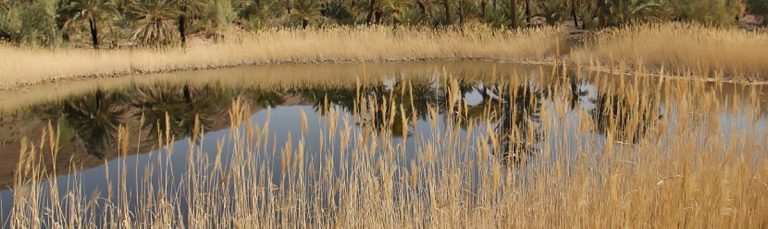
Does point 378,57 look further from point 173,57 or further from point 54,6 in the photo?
point 54,6

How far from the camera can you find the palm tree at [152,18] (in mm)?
21141

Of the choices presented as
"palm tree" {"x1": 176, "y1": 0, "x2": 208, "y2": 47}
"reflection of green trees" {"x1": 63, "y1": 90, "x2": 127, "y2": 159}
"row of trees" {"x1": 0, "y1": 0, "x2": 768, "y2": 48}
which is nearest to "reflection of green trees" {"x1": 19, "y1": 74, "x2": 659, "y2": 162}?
"reflection of green trees" {"x1": 63, "y1": 90, "x2": 127, "y2": 159}

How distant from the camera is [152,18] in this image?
2130cm

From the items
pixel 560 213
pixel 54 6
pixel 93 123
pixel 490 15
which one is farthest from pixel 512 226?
pixel 54 6

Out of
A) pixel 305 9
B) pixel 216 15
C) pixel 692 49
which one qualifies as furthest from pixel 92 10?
pixel 692 49

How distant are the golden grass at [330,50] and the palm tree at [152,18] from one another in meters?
6.32

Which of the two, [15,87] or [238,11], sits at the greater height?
[238,11]

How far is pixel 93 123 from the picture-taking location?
782 cm

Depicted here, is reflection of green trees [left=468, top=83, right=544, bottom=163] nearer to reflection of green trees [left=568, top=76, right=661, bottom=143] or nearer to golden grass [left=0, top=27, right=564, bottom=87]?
reflection of green trees [left=568, top=76, right=661, bottom=143]

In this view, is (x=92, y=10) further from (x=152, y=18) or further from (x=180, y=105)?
(x=180, y=105)

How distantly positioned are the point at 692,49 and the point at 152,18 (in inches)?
664

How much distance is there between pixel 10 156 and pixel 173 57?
862 centimetres

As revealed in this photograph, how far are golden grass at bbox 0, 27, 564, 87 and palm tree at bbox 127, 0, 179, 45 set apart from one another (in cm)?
632

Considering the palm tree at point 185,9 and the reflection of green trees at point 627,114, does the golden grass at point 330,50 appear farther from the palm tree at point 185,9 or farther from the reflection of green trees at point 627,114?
the reflection of green trees at point 627,114
